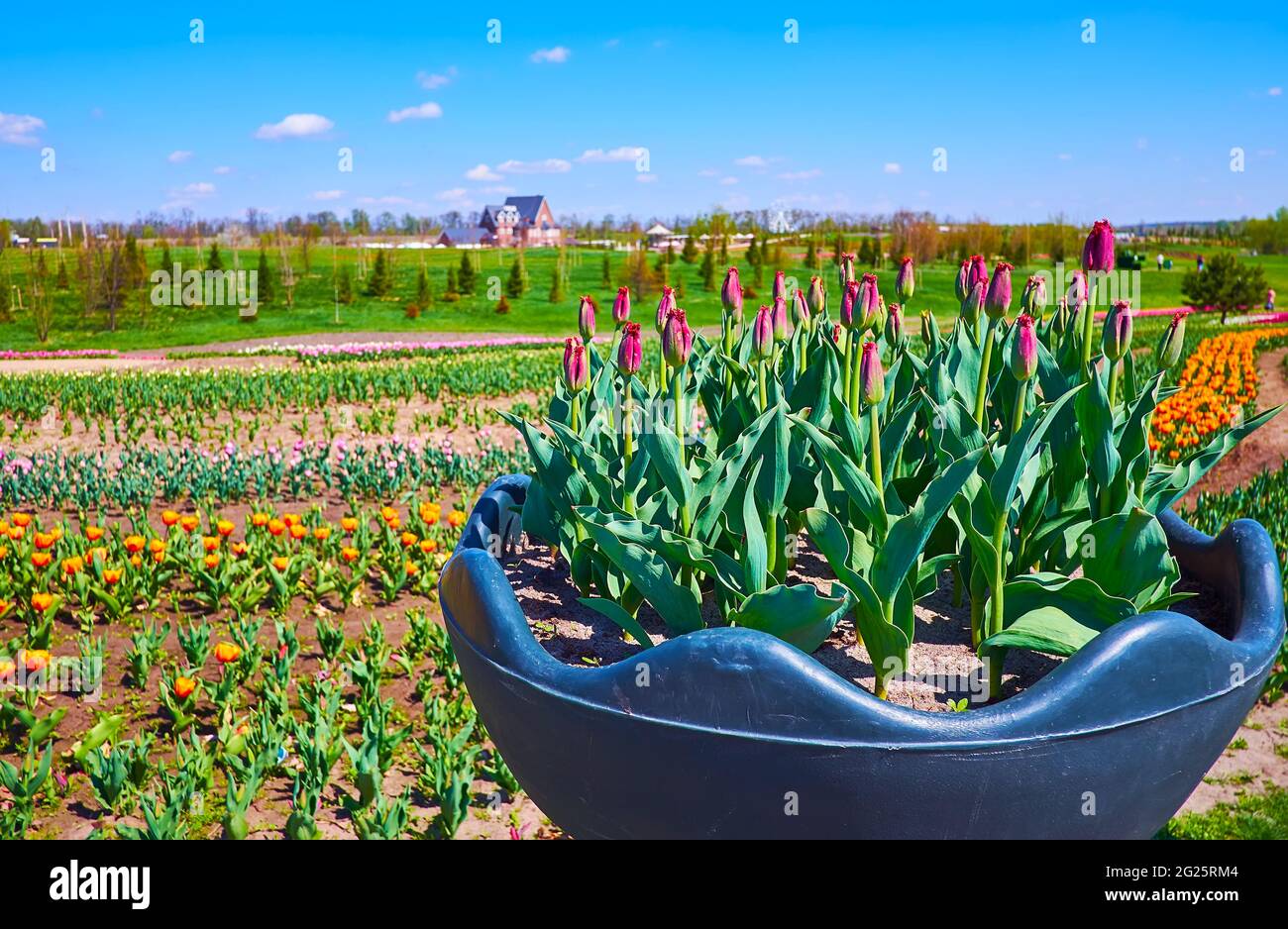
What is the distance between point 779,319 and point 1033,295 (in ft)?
1.50

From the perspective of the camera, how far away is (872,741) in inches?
40.9

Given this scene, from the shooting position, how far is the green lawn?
29797 millimetres

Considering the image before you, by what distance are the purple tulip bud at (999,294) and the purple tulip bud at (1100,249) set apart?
119 mm

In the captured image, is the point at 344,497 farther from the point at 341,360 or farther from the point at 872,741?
the point at 341,360

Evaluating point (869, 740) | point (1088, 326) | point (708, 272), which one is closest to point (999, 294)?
point (1088, 326)

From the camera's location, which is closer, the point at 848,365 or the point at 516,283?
→ the point at 848,365

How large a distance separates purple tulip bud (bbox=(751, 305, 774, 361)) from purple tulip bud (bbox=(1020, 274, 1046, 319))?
472 mm

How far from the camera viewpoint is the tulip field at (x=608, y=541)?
143cm

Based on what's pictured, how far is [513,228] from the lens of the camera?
221 feet

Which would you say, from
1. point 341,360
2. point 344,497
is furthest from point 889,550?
point 341,360

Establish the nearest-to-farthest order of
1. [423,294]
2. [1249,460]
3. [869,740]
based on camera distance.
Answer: [869,740] < [1249,460] < [423,294]

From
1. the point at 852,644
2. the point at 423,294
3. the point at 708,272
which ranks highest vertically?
the point at 708,272

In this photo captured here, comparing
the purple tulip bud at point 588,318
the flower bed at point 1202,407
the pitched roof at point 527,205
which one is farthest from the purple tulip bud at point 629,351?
the pitched roof at point 527,205

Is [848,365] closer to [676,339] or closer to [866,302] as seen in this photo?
[866,302]
